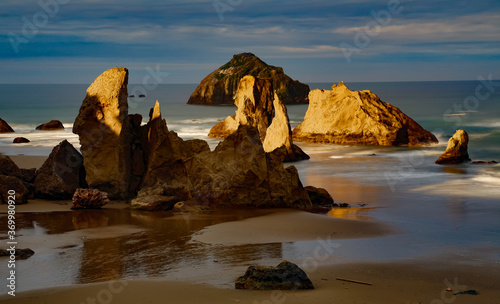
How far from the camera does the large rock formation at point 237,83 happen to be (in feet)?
260

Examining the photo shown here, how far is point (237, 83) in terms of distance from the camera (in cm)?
7988

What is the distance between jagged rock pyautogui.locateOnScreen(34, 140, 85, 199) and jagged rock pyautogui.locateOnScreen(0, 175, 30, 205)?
557mm

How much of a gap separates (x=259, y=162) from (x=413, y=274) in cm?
599

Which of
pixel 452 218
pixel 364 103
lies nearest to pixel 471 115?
pixel 364 103

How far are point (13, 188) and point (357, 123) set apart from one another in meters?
24.7

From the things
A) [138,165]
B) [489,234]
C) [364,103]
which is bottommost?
[489,234]

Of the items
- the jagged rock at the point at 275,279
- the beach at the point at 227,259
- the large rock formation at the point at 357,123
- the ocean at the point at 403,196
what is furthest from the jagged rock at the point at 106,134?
the large rock formation at the point at 357,123

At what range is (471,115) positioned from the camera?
56500 millimetres

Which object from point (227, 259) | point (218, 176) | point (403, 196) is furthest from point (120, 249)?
point (403, 196)

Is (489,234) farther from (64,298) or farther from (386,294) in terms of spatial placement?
(64,298)

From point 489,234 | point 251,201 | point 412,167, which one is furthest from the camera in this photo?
point 412,167

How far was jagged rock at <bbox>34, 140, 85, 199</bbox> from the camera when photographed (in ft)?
44.9

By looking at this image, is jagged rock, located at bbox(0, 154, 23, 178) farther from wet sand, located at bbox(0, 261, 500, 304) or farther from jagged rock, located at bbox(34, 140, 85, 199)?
wet sand, located at bbox(0, 261, 500, 304)

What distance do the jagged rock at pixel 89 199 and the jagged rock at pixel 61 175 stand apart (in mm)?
962
